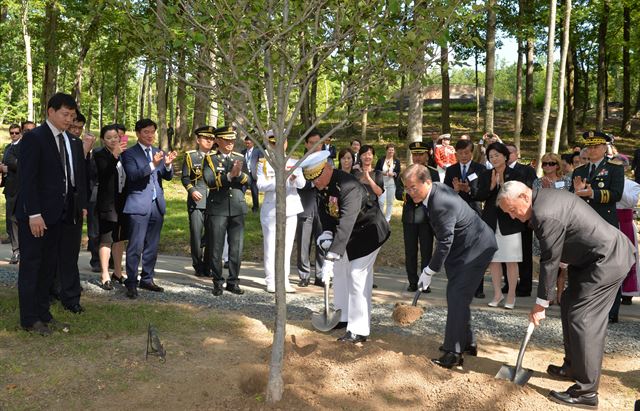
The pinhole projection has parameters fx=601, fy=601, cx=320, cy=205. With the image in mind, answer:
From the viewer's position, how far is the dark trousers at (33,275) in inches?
231

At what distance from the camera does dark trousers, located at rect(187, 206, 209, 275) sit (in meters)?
9.13

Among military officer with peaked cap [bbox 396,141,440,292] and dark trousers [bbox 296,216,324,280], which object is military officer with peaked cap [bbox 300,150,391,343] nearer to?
military officer with peaked cap [bbox 396,141,440,292]

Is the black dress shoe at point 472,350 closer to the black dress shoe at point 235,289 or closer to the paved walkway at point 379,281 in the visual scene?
the paved walkway at point 379,281

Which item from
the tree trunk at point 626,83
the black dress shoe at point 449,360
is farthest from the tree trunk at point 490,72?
the black dress shoe at point 449,360

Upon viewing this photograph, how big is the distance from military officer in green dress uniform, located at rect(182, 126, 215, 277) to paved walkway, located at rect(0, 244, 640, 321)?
31 cm

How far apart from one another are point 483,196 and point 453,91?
193 ft

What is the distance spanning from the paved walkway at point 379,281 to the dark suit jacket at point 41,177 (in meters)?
2.97

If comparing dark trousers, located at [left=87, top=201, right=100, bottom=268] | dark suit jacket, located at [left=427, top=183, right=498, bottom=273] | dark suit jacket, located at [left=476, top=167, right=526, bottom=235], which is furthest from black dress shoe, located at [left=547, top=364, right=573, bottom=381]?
dark trousers, located at [left=87, top=201, right=100, bottom=268]

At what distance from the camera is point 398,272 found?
10.8 metres

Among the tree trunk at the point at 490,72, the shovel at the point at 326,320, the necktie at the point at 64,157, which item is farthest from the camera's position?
the tree trunk at the point at 490,72

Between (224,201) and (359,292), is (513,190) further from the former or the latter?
(224,201)

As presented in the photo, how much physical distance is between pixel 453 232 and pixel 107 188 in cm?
482

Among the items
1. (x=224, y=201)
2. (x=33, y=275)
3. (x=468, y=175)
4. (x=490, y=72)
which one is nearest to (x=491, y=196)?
(x=468, y=175)

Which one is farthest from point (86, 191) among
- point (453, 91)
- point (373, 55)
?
point (453, 91)
